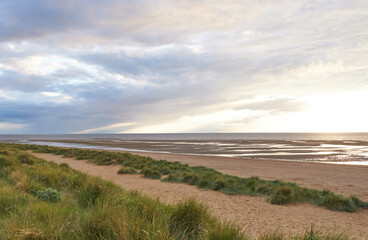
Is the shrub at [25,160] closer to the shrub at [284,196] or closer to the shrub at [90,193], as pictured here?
the shrub at [90,193]

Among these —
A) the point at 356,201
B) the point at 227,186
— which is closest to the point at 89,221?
the point at 227,186

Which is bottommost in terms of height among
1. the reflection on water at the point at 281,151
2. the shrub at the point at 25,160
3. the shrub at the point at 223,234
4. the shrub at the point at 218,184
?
the reflection on water at the point at 281,151

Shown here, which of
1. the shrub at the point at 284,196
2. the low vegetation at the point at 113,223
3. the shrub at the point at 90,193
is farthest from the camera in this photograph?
the shrub at the point at 284,196

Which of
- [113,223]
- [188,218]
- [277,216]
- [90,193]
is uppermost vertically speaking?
[113,223]

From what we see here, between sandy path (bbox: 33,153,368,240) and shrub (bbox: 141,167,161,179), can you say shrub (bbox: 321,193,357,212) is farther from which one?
shrub (bbox: 141,167,161,179)

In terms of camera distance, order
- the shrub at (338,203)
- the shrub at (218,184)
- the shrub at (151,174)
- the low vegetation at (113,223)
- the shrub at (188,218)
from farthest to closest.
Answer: the shrub at (151,174)
the shrub at (218,184)
the shrub at (338,203)
the shrub at (188,218)
the low vegetation at (113,223)

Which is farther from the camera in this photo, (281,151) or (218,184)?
(281,151)

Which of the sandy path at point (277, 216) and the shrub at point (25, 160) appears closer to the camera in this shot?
the sandy path at point (277, 216)

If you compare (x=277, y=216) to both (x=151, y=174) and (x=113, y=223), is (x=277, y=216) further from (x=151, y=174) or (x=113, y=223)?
(x=151, y=174)

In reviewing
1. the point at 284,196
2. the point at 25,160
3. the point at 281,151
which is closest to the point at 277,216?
the point at 284,196

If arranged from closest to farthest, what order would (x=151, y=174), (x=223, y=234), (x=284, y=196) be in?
(x=223, y=234) < (x=284, y=196) < (x=151, y=174)

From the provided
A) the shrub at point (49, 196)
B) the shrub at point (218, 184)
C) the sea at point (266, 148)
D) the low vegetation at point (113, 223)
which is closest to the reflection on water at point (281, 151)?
the sea at point (266, 148)

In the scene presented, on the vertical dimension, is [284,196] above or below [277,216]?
above

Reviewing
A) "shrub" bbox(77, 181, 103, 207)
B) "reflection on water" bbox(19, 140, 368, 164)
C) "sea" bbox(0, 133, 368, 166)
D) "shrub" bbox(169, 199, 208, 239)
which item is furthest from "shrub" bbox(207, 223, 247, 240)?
"reflection on water" bbox(19, 140, 368, 164)
